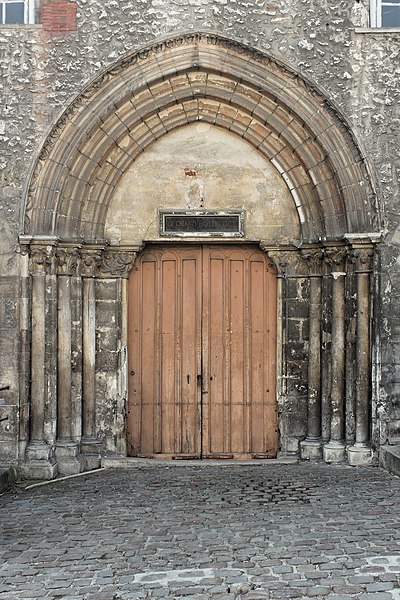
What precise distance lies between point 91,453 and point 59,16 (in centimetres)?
481

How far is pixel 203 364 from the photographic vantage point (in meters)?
8.62

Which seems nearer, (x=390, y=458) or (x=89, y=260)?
(x=390, y=458)

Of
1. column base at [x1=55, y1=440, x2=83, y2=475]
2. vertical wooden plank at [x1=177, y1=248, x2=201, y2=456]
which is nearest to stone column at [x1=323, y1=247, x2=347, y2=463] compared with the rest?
vertical wooden plank at [x1=177, y1=248, x2=201, y2=456]

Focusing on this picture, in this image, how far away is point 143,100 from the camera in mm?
8141

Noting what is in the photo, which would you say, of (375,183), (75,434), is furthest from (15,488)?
(375,183)

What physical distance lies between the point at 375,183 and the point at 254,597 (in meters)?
4.89

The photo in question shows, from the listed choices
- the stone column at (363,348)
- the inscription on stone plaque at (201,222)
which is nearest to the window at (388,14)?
the stone column at (363,348)

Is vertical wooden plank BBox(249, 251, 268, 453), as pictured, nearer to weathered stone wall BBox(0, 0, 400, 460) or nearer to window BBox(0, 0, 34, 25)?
weathered stone wall BBox(0, 0, 400, 460)

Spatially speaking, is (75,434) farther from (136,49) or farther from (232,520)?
(136,49)

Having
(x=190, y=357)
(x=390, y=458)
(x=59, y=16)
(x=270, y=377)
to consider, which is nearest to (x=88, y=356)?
(x=190, y=357)

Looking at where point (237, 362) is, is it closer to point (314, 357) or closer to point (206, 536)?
point (314, 357)

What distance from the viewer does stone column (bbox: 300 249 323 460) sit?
8.33 m

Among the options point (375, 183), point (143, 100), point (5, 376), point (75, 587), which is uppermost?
point (143, 100)

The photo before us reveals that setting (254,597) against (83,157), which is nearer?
(254,597)
